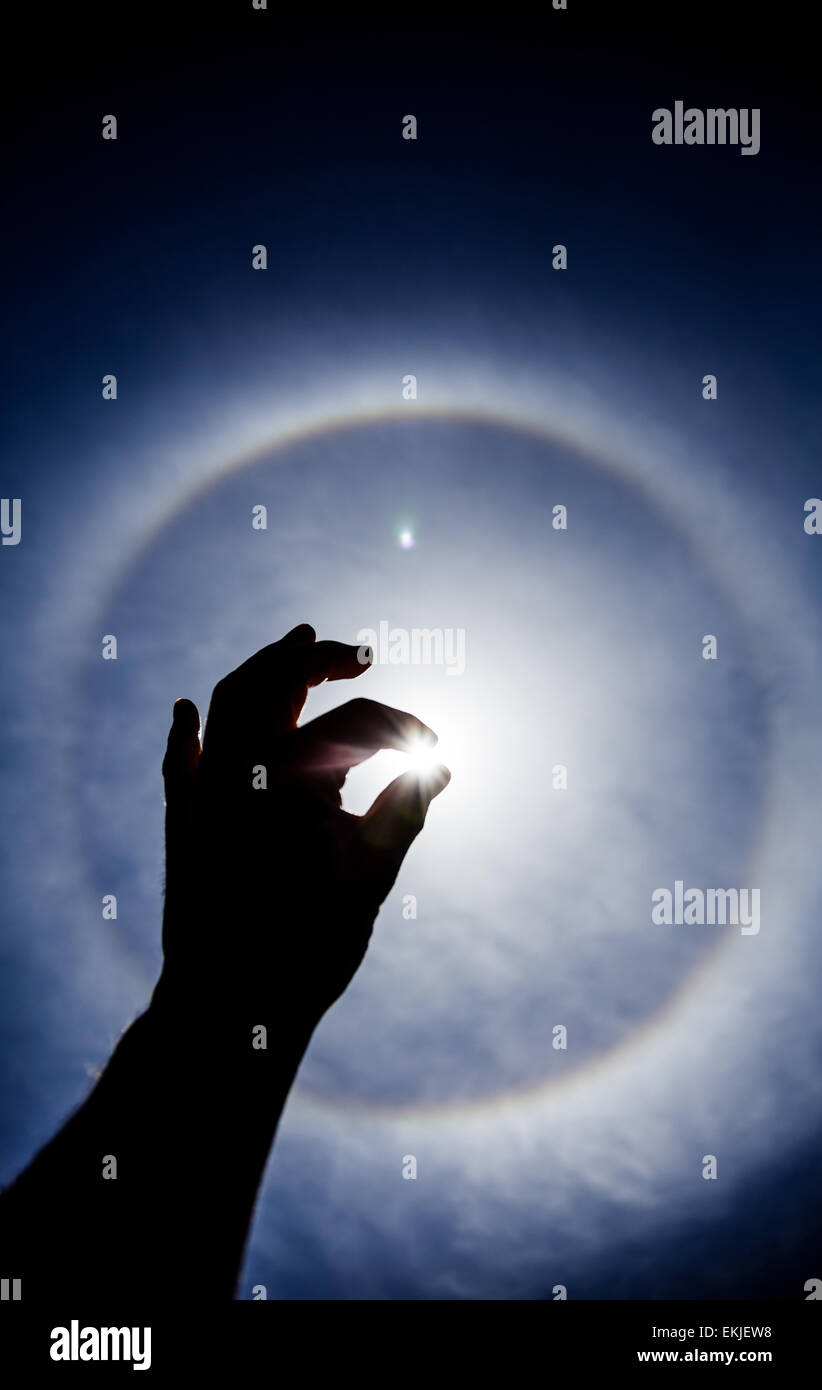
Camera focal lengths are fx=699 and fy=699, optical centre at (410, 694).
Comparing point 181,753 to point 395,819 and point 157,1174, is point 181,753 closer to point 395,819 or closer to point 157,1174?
point 395,819

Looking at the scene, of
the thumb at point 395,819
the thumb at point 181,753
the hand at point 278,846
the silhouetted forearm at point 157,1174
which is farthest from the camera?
the thumb at point 181,753

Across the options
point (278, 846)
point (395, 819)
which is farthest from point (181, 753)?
point (395, 819)

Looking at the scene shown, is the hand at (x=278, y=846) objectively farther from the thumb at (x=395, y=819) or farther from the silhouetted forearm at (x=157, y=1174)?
the silhouetted forearm at (x=157, y=1174)

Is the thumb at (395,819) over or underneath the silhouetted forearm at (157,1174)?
over

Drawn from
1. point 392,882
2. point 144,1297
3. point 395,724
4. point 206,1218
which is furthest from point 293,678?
point 144,1297

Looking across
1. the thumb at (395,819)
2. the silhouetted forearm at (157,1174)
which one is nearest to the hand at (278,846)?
the thumb at (395,819)

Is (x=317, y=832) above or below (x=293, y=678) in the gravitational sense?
below
